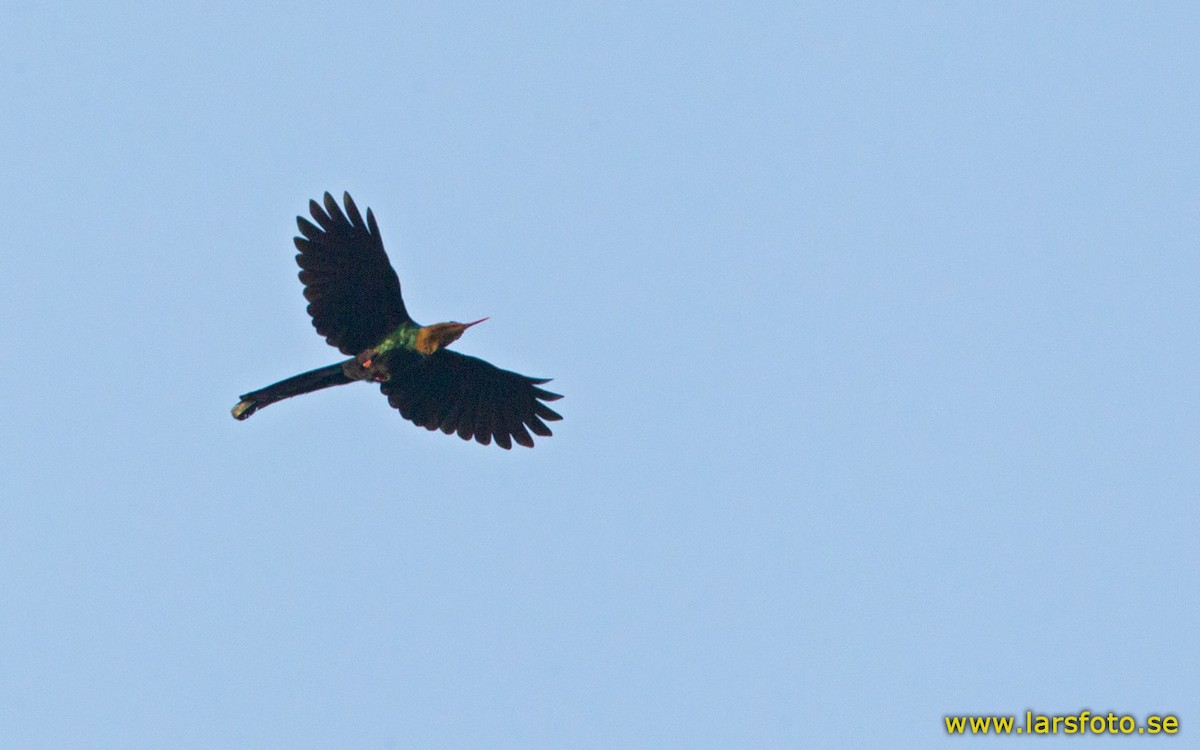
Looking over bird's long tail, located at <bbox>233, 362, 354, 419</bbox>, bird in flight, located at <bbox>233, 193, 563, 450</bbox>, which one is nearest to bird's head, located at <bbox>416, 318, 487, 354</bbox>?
bird in flight, located at <bbox>233, 193, 563, 450</bbox>

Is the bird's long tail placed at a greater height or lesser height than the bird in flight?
lesser

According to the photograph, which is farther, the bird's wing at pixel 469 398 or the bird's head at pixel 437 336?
the bird's wing at pixel 469 398

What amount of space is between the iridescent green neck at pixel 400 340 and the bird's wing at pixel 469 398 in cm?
37

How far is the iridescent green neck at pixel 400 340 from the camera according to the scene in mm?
21578

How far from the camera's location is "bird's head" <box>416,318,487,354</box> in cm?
2128

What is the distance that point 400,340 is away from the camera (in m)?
21.6

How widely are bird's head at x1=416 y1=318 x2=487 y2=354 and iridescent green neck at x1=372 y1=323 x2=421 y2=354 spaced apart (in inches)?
3.1

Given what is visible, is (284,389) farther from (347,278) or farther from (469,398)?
(469,398)

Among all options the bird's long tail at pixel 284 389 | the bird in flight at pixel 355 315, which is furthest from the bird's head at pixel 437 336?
the bird's long tail at pixel 284 389

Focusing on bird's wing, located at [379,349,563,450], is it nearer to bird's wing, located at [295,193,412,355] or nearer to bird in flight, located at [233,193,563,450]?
bird in flight, located at [233,193,563,450]

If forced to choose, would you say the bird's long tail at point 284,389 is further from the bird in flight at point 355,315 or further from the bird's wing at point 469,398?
the bird's wing at point 469,398

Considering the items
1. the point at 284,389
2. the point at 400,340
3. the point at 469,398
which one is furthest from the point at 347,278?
the point at 469,398

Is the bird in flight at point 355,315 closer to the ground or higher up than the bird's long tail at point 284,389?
higher up

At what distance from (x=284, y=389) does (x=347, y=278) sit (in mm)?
1450
